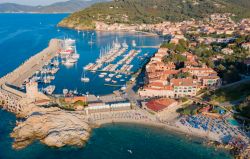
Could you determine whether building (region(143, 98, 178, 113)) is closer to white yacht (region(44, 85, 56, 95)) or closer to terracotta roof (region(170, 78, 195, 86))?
terracotta roof (region(170, 78, 195, 86))

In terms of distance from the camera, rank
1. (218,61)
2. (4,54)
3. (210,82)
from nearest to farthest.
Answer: (210,82) → (218,61) → (4,54)

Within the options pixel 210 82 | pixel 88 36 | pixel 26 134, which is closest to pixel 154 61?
pixel 210 82

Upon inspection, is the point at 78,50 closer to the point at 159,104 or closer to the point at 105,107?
the point at 105,107

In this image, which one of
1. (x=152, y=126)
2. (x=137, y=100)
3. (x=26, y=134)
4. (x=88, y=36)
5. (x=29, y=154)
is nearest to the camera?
(x=29, y=154)

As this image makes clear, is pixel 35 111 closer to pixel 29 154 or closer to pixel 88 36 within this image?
pixel 29 154

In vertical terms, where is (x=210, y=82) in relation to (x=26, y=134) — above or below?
above
